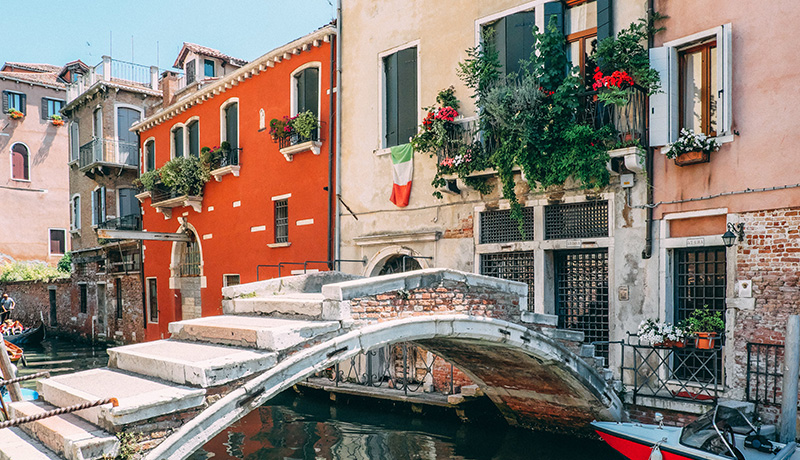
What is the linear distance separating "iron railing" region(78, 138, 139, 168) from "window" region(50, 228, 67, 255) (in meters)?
7.11

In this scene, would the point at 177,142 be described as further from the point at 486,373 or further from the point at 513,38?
the point at 486,373

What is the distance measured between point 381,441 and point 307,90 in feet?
21.2

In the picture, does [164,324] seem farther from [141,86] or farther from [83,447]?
[83,447]

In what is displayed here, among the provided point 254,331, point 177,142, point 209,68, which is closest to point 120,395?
point 254,331

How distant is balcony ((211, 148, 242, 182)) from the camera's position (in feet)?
43.7

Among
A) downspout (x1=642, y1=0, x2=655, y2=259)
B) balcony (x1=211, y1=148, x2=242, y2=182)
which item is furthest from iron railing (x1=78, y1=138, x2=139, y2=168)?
downspout (x1=642, y1=0, x2=655, y2=259)

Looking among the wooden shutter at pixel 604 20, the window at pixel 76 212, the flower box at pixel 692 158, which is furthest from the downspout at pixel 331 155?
the window at pixel 76 212

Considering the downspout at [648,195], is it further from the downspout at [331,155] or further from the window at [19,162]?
the window at [19,162]

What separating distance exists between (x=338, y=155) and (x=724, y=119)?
245 inches

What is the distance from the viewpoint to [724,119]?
254 inches

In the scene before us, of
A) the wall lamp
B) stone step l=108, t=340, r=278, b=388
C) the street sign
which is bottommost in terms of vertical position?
stone step l=108, t=340, r=278, b=388

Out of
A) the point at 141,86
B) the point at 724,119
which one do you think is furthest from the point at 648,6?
the point at 141,86

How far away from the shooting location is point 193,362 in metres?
4.41

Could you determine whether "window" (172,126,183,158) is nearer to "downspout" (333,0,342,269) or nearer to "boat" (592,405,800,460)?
"downspout" (333,0,342,269)
